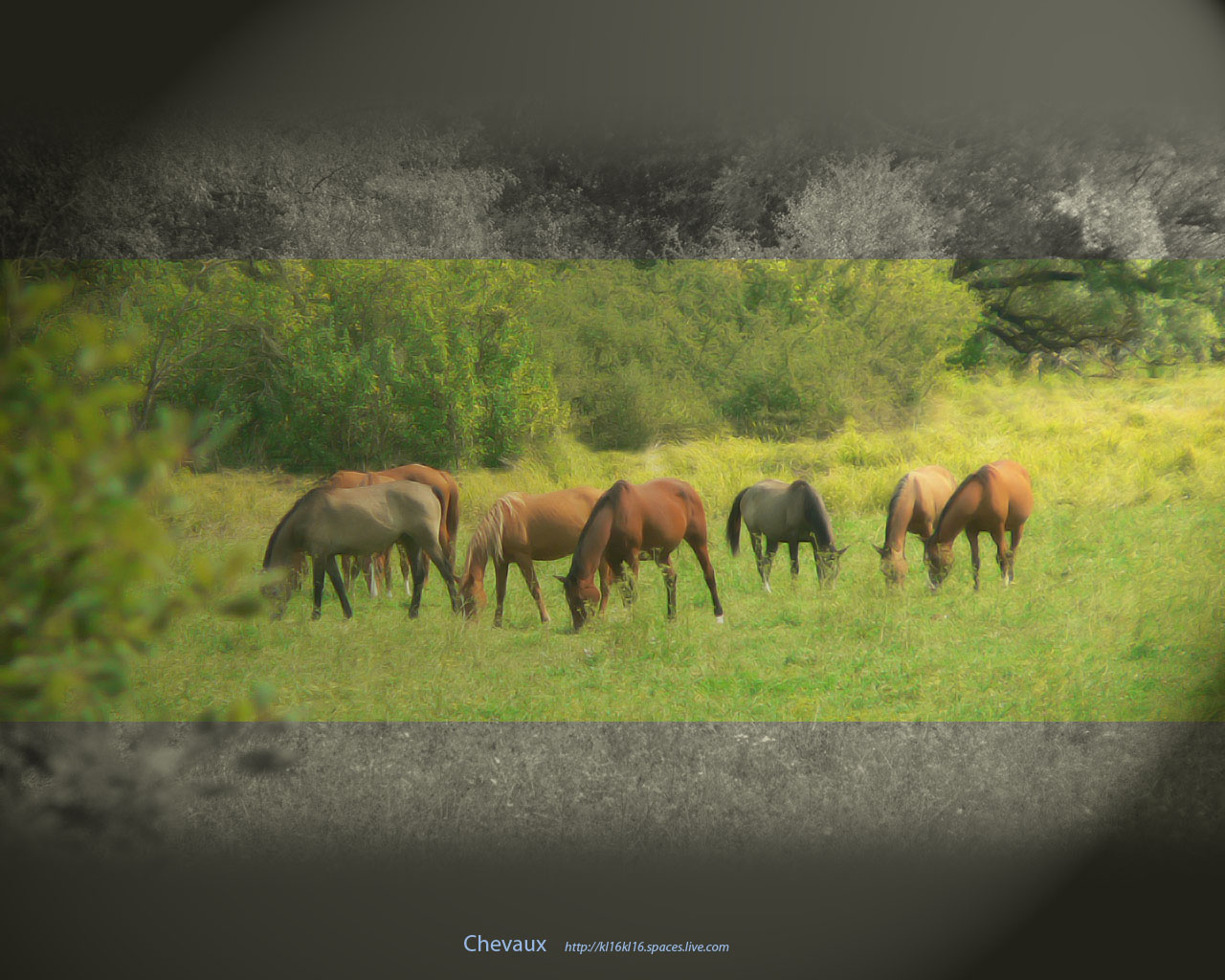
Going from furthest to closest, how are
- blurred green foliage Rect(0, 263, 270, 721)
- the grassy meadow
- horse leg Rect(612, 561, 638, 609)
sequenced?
1. horse leg Rect(612, 561, 638, 609)
2. the grassy meadow
3. blurred green foliage Rect(0, 263, 270, 721)

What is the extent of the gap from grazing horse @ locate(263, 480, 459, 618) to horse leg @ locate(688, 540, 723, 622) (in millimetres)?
1053

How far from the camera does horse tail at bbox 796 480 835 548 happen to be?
4.49 meters

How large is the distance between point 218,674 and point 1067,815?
→ 3.59m

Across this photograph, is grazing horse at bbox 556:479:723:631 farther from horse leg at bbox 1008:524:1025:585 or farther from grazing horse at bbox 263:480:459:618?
horse leg at bbox 1008:524:1025:585

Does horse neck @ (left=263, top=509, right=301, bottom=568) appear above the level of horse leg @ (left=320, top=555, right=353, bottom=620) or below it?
above

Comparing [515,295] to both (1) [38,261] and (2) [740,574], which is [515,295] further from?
(1) [38,261]

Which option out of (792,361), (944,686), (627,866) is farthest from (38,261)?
(944,686)

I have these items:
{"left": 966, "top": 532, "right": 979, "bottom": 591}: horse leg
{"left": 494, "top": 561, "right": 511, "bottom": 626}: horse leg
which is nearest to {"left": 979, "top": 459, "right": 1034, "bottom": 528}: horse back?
{"left": 966, "top": 532, "right": 979, "bottom": 591}: horse leg

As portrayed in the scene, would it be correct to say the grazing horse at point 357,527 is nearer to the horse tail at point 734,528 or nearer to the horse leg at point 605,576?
the horse leg at point 605,576

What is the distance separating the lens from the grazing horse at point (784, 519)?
4.49 m

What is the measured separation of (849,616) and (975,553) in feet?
2.09

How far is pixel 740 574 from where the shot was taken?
14.7 feet

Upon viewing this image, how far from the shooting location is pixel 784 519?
4.49 metres

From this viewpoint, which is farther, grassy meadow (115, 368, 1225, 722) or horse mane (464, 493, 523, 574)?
horse mane (464, 493, 523, 574)
